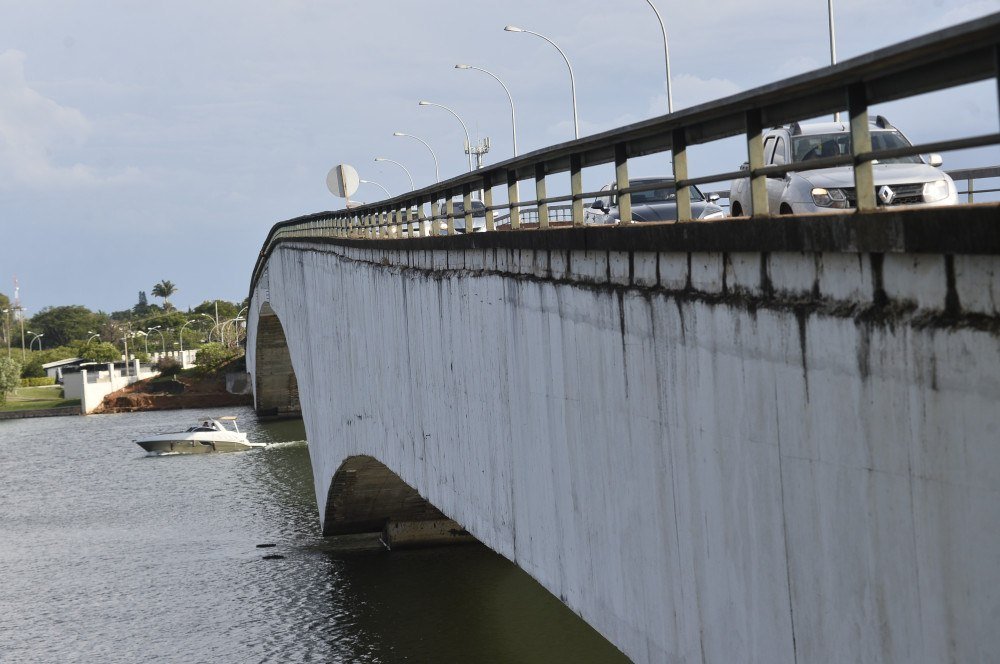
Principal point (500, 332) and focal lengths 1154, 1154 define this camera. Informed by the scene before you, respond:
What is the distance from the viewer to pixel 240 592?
28.9m

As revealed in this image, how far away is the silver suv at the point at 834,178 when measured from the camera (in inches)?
369

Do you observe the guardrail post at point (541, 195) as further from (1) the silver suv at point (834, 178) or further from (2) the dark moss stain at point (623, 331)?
(2) the dark moss stain at point (623, 331)

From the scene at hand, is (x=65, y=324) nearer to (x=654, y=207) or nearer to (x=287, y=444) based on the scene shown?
(x=287, y=444)

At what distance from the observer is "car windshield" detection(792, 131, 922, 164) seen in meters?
11.6

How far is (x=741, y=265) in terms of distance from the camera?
730 centimetres

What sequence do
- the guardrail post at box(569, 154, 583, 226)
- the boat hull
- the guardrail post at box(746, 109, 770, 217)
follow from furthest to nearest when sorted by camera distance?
the boat hull → the guardrail post at box(569, 154, 583, 226) → the guardrail post at box(746, 109, 770, 217)

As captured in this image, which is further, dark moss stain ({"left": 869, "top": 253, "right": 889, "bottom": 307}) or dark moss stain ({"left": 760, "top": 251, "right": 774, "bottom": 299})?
dark moss stain ({"left": 760, "top": 251, "right": 774, "bottom": 299})

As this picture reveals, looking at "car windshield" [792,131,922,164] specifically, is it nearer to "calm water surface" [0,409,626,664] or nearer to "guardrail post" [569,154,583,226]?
"guardrail post" [569,154,583,226]

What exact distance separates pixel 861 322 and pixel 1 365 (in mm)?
100696

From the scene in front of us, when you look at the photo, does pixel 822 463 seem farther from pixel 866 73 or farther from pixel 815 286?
pixel 866 73

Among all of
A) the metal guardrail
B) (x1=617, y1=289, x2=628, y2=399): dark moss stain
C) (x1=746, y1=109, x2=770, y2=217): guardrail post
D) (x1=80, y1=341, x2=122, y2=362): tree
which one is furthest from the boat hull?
(x1=80, y1=341, x2=122, y2=362): tree

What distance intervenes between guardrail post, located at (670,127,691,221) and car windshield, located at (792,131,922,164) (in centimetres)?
346

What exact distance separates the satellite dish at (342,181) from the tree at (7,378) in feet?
240

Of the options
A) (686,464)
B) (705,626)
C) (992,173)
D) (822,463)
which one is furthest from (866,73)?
(992,173)
